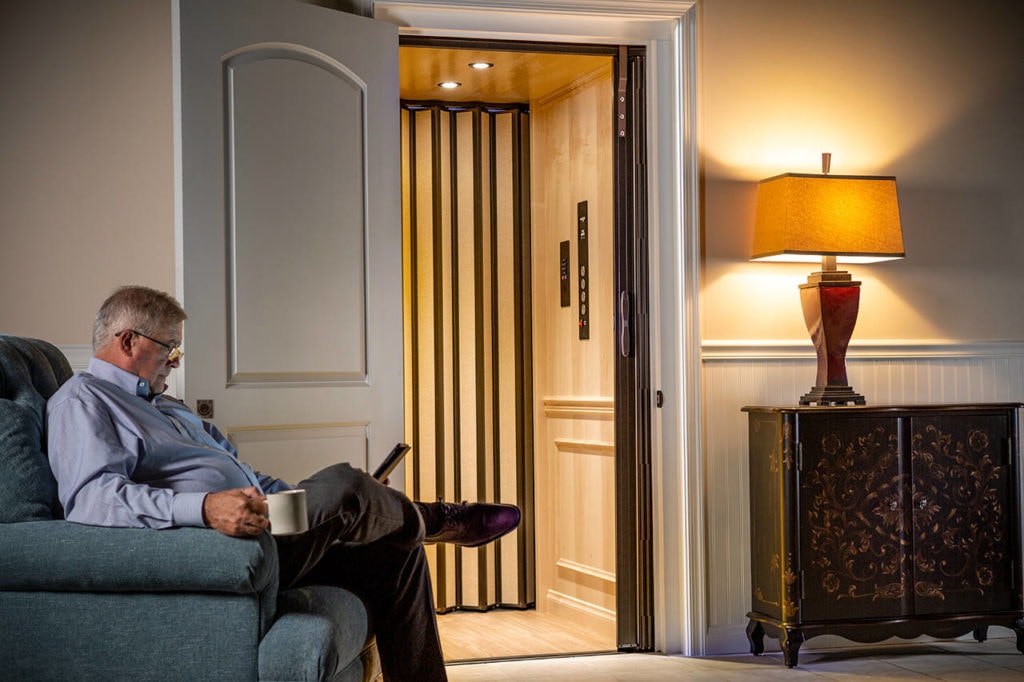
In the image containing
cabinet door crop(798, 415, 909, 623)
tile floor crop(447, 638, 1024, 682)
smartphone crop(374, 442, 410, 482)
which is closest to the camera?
smartphone crop(374, 442, 410, 482)

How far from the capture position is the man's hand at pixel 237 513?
203cm

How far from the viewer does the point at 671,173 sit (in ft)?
13.1

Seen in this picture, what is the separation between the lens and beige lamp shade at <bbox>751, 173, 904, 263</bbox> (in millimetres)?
3775

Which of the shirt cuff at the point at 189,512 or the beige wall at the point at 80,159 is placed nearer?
the shirt cuff at the point at 189,512

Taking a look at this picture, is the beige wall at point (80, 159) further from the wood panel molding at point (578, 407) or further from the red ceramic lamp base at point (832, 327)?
the red ceramic lamp base at point (832, 327)

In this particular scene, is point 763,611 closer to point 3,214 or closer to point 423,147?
point 423,147

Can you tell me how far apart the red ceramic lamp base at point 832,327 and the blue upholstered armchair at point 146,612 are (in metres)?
2.32

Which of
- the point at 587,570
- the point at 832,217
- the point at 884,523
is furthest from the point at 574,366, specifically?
the point at 884,523

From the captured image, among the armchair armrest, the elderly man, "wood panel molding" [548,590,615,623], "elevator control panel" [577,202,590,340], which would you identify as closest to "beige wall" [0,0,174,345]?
the elderly man

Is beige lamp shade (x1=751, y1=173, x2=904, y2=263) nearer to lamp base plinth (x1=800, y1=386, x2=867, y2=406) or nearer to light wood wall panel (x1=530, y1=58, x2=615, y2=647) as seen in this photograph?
lamp base plinth (x1=800, y1=386, x2=867, y2=406)

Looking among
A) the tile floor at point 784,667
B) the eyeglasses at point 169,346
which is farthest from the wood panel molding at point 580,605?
the eyeglasses at point 169,346

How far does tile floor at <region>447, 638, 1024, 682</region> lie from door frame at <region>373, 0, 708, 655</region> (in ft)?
0.60

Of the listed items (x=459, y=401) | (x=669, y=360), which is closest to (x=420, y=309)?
(x=459, y=401)

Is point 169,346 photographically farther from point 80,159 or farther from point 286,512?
point 80,159
